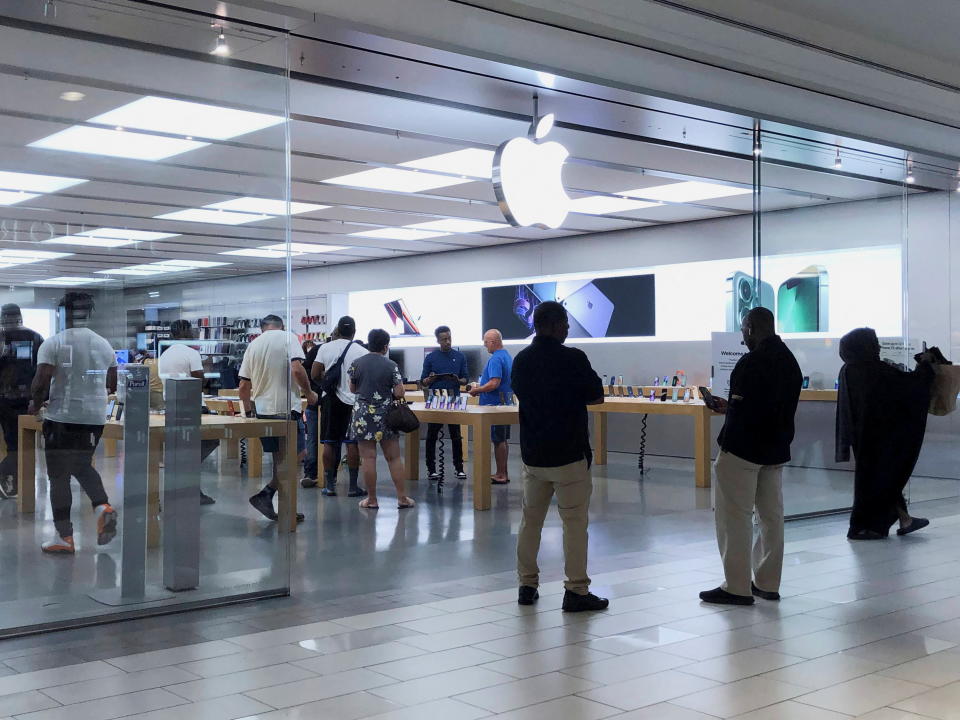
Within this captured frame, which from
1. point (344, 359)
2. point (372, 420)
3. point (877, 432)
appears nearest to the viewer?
point (877, 432)

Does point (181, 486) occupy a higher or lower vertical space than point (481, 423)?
lower

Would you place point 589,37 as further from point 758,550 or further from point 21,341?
point 21,341

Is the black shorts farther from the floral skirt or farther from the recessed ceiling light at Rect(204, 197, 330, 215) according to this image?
the recessed ceiling light at Rect(204, 197, 330, 215)

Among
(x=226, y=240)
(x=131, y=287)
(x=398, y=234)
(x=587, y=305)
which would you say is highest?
(x=398, y=234)

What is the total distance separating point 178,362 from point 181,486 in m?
0.65

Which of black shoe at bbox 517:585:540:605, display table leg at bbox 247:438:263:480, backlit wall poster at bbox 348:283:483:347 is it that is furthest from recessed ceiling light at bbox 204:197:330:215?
backlit wall poster at bbox 348:283:483:347

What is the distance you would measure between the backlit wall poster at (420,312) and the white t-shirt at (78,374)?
11.2 meters

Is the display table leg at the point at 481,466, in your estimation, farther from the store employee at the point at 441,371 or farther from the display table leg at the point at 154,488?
the display table leg at the point at 154,488

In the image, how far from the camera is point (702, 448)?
10.2 metres

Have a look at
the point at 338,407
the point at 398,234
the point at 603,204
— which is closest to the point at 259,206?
the point at 338,407

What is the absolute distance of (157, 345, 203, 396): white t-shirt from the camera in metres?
5.28

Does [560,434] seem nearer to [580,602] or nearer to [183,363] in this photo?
[580,602]

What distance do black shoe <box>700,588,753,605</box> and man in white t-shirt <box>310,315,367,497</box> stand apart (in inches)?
173

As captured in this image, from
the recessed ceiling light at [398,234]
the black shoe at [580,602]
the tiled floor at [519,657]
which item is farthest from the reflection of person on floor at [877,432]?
the recessed ceiling light at [398,234]
